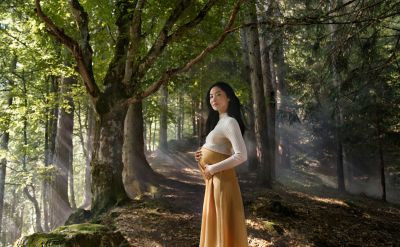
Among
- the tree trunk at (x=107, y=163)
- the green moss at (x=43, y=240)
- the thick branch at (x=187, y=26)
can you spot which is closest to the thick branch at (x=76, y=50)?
the tree trunk at (x=107, y=163)

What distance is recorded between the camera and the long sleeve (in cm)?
337

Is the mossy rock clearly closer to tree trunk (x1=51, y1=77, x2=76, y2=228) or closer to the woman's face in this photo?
the woman's face

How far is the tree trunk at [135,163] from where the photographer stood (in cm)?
1263

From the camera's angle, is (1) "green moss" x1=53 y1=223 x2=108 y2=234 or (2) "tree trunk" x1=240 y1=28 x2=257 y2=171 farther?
(2) "tree trunk" x1=240 y1=28 x2=257 y2=171

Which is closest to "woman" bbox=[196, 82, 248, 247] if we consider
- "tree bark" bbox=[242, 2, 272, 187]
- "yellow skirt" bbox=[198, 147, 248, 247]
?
"yellow skirt" bbox=[198, 147, 248, 247]

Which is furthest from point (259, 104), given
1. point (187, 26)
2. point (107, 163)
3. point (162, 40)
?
point (107, 163)

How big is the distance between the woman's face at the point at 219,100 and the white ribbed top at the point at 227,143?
0.08 meters

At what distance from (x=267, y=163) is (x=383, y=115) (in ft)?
26.3

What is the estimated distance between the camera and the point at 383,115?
1698 centimetres

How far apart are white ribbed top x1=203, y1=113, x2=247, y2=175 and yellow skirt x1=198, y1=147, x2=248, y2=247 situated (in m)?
0.09

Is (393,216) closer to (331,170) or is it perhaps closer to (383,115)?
(383,115)

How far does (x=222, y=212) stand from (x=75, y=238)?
7.10 feet

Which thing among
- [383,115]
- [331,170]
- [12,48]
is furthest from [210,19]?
[331,170]

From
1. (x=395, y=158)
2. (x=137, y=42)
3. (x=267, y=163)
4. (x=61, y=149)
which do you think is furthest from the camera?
(x=395, y=158)
